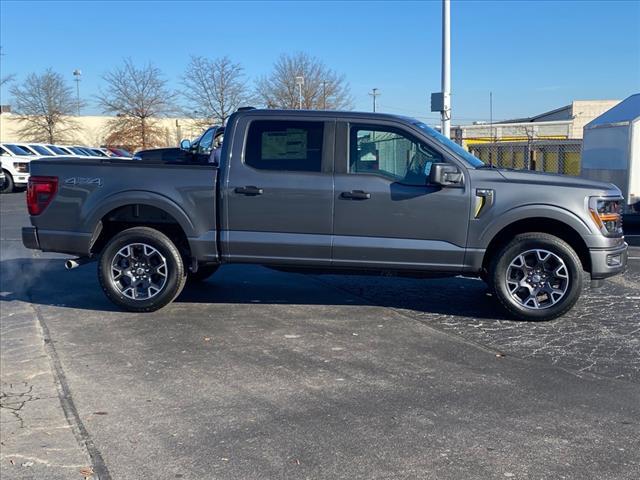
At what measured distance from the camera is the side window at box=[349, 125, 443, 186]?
6629 mm

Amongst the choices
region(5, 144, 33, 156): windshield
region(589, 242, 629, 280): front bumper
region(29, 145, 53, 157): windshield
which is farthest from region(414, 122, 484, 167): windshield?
region(29, 145, 53, 157): windshield

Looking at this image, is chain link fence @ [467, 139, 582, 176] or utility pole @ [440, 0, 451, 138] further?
chain link fence @ [467, 139, 582, 176]

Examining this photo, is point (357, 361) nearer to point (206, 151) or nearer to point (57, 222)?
point (57, 222)

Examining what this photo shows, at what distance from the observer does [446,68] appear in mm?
15609

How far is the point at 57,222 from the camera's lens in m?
7.05

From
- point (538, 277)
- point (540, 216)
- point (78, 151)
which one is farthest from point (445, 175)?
point (78, 151)

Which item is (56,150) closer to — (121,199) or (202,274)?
(202,274)

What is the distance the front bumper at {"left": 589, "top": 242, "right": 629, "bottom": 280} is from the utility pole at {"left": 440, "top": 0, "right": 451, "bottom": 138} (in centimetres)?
901

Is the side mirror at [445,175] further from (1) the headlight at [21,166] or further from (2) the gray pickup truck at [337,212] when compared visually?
(1) the headlight at [21,166]

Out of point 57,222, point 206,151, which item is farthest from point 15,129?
point 57,222

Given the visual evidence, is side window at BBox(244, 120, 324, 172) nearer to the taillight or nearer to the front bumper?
the taillight

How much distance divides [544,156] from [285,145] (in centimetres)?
1090

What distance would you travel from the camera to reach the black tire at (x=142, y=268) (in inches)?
273

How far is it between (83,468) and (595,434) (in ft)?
9.71
